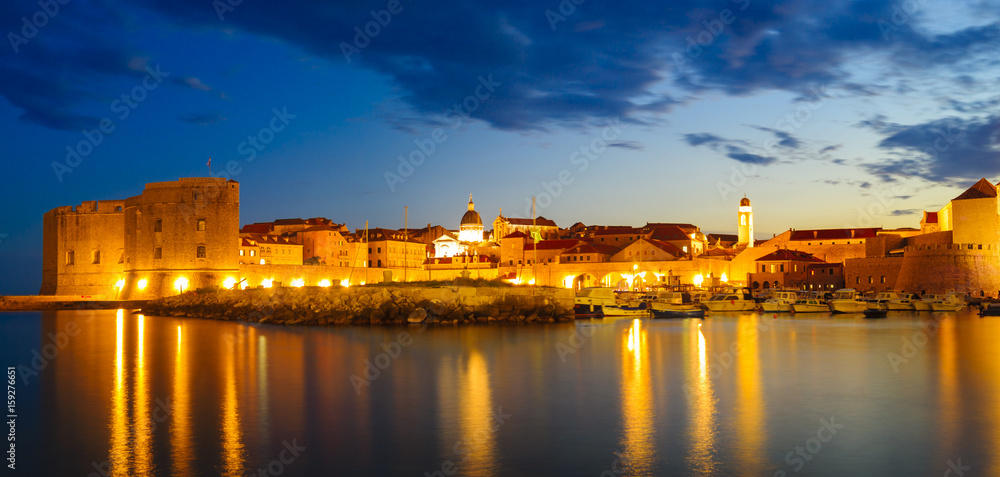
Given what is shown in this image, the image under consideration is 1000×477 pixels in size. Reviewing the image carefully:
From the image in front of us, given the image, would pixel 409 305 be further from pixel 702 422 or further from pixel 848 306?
pixel 848 306

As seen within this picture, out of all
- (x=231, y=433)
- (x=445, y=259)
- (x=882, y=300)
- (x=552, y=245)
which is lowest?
(x=231, y=433)

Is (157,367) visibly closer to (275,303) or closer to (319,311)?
(319,311)

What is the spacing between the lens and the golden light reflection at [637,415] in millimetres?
7152

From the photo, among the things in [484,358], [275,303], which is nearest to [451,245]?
[275,303]

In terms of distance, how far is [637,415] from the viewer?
9.27 m

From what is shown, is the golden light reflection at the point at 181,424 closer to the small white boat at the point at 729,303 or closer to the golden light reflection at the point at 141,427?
the golden light reflection at the point at 141,427

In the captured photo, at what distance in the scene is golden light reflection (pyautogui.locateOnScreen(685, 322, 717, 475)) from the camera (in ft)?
23.1

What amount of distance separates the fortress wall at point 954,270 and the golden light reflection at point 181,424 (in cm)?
3274

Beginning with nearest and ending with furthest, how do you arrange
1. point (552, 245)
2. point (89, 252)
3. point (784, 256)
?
point (89, 252) → point (784, 256) → point (552, 245)

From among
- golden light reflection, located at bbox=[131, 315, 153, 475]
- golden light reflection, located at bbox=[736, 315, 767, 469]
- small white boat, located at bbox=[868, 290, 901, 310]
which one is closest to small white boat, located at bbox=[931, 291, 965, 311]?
small white boat, located at bbox=[868, 290, 901, 310]

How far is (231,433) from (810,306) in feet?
89.3

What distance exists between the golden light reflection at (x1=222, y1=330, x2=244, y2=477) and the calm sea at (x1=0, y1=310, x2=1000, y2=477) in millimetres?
39

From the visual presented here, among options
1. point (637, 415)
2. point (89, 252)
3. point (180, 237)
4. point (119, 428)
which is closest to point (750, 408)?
point (637, 415)

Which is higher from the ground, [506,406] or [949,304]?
[949,304]
